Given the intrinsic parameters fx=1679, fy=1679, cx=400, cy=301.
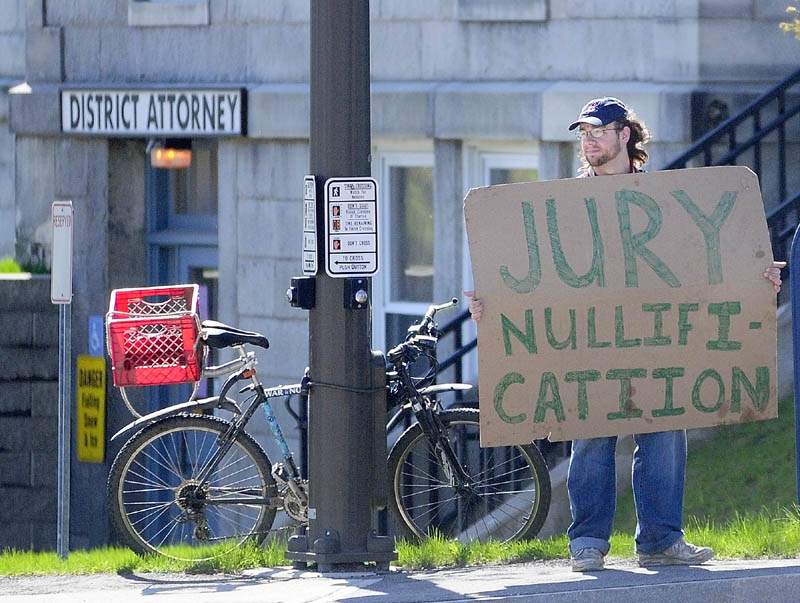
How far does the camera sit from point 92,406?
43.7 ft

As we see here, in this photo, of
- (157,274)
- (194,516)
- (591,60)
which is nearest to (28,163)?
(157,274)

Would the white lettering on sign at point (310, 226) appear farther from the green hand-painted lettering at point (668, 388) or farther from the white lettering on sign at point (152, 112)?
the white lettering on sign at point (152, 112)

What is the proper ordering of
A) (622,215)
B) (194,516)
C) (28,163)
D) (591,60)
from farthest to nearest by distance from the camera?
(28,163)
(591,60)
(194,516)
(622,215)

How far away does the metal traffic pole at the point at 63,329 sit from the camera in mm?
8195

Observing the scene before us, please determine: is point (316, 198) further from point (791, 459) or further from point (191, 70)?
point (191, 70)

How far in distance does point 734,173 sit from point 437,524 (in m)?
2.27

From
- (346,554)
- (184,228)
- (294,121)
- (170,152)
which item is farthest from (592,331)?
(184,228)

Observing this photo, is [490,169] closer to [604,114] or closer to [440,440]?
[440,440]

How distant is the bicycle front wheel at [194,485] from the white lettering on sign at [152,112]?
5375mm

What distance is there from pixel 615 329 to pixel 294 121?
6.18m

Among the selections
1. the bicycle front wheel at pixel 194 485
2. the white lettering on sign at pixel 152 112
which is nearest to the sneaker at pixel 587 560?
the bicycle front wheel at pixel 194 485

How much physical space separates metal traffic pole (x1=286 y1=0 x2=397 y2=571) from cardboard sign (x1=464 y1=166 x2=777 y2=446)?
20.1 inches

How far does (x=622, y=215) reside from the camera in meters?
6.86

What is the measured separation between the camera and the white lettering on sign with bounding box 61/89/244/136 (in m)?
13.0
